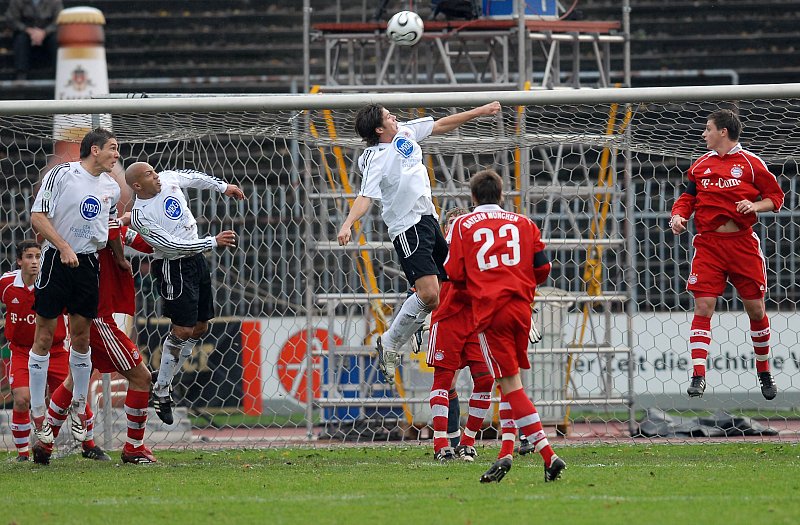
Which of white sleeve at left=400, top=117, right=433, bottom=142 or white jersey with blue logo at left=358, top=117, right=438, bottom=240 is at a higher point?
white sleeve at left=400, top=117, right=433, bottom=142

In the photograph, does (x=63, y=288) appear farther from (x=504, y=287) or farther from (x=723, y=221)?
(x=723, y=221)

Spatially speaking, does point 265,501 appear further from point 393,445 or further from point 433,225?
point 393,445

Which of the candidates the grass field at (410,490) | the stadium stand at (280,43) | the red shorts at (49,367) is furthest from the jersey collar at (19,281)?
the stadium stand at (280,43)

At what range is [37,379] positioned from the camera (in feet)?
27.6

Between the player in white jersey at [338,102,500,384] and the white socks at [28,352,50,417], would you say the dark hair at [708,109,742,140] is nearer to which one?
the player in white jersey at [338,102,500,384]

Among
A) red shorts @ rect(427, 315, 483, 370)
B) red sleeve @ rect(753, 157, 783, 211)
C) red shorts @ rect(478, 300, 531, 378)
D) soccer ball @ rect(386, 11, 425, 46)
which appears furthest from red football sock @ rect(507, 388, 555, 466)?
soccer ball @ rect(386, 11, 425, 46)

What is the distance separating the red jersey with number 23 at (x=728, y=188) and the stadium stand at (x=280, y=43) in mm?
8025

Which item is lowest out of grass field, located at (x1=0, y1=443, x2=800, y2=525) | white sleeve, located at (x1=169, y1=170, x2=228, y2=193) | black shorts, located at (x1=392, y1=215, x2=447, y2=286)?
grass field, located at (x1=0, y1=443, x2=800, y2=525)

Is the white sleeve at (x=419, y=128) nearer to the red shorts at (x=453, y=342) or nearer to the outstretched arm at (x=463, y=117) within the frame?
the outstretched arm at (x=463, y=117)

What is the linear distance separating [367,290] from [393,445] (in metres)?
1.46

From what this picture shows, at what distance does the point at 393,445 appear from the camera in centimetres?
983

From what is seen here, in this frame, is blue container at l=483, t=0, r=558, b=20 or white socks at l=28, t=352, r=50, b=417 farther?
blue container at l=483, t=0, r=558, b=20

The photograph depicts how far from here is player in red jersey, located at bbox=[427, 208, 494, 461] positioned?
8.19 metres

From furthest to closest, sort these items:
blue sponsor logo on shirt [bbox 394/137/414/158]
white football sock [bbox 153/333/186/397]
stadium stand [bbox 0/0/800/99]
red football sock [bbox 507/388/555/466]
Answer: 1. stadium stand [bbox 0/0/800/99]
2. white football sock [bbox 153/333/186/397]
3. blue sponsor logo on shirt [bbox 394/137/414/158]
4. red football sock [bbox 507/388/555/466]
